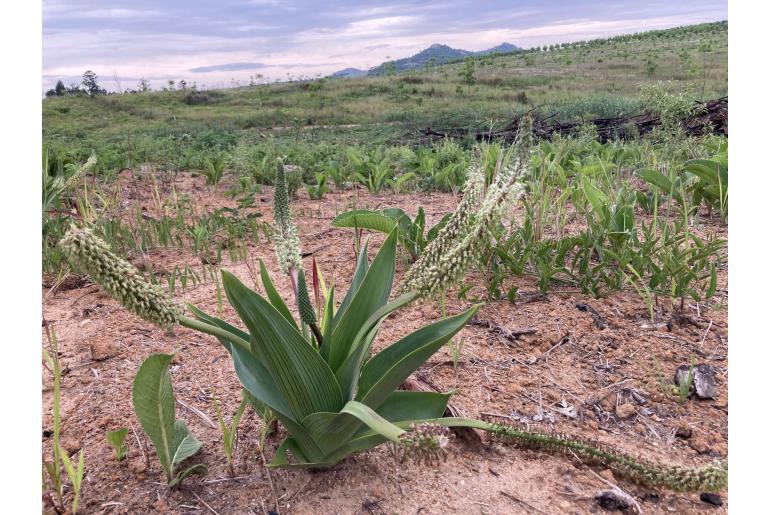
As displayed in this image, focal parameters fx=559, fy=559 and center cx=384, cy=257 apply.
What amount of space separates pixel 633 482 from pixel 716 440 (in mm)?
541

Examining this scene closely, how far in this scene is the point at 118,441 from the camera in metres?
1.97

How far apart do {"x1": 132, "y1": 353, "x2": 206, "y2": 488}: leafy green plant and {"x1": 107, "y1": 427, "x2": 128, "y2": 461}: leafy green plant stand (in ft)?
0.44

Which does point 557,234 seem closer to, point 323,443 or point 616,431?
point 616,431

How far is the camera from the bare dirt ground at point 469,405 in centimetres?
191

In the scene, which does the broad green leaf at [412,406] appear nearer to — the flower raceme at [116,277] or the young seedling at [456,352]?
the young seedling at [456,352]

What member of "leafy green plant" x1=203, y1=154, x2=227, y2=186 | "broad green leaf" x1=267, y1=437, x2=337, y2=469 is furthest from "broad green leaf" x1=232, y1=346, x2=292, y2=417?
"leafy green plant" x1=203, y1=154, x2=227, y2=186

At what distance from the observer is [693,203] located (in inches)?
192

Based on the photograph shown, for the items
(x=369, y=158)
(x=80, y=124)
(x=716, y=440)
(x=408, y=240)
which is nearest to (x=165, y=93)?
(x=80, y=124)

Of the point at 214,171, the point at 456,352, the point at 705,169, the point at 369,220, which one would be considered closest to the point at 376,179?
the point at 214,171

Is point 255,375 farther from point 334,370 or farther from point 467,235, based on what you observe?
point 467,235

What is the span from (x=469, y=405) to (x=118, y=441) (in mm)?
1382

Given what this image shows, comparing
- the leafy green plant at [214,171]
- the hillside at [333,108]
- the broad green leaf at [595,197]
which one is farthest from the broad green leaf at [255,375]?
the hillside at [333,108]

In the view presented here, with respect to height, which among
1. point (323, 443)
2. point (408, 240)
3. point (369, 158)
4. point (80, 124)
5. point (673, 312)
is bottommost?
point (323, 443)

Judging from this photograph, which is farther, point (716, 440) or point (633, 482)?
point (716, 440)
